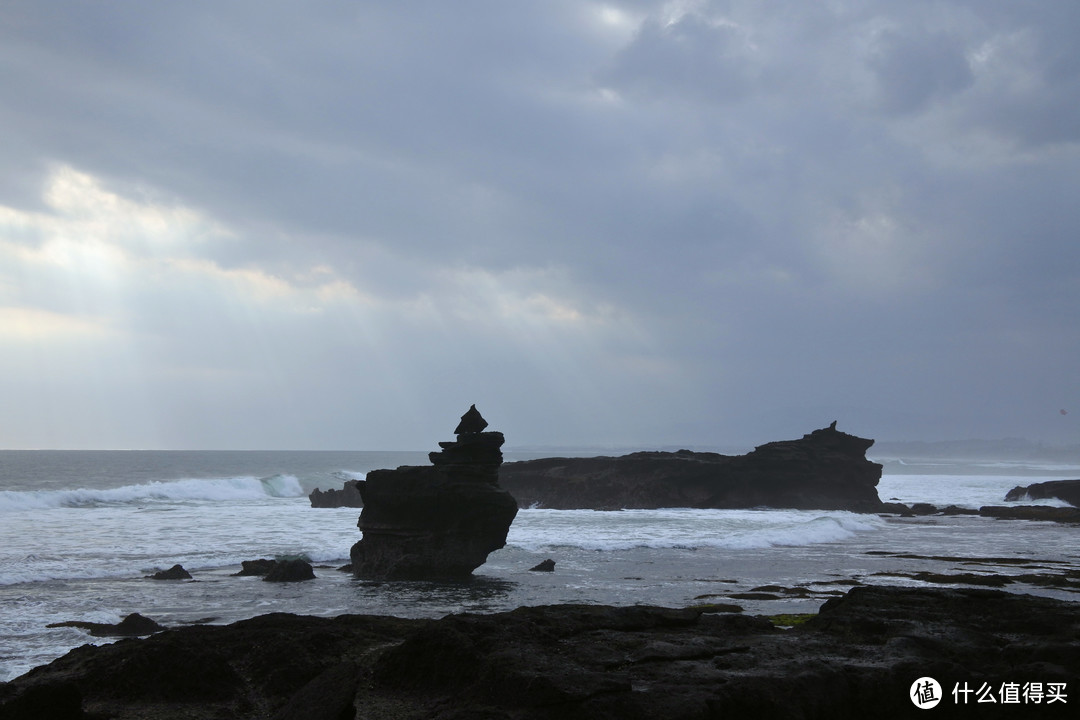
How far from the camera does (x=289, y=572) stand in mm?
22469

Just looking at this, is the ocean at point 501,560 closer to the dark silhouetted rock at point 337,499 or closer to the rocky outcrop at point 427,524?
the rocky outcrop at point 427,524

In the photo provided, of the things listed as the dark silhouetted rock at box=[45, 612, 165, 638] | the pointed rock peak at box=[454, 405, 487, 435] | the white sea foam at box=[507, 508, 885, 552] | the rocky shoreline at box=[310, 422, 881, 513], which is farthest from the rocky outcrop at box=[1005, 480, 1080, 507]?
the dark silhouetted rock at box=[45, 612, 165, 638]

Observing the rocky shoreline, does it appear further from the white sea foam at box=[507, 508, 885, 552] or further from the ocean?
the white sea foam at box=[507, 508, 885, 552]

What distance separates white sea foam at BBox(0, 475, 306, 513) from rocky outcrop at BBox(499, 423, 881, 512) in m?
29.0

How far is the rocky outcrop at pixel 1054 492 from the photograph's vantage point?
62.3 m

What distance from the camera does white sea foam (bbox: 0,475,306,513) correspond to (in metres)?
53.6

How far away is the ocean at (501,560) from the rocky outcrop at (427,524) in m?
1.09

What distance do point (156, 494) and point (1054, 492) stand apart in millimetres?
73635

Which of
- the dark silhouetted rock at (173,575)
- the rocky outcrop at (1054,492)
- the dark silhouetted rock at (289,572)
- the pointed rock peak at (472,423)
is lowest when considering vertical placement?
the dark silhouetted rock at (173,575)

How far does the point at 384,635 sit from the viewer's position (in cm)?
1063

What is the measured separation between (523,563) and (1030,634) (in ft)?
62.0

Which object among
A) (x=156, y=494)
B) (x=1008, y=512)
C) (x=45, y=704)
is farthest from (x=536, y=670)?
(x=156, y=494)

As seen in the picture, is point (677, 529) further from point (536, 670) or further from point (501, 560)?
point (536, 670)

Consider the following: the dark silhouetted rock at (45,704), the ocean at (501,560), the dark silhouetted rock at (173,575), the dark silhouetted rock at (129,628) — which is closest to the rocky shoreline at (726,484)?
the ocean at (501,560)
